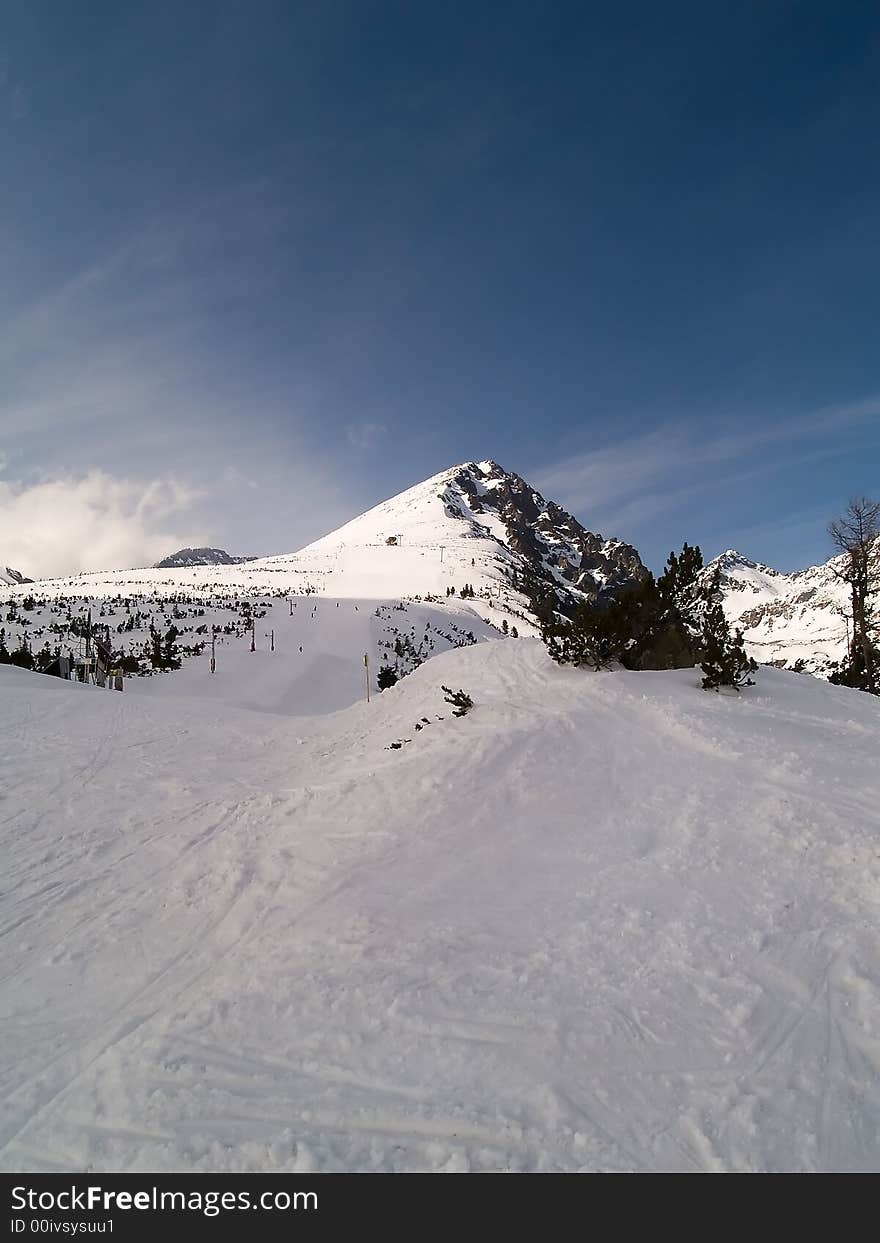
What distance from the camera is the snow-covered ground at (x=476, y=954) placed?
3016 millimetres

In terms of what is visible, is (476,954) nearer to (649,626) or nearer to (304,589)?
(649,626)

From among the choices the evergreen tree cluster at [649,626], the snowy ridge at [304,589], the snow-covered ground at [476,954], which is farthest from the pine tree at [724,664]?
the snowy ridge at [304,589]

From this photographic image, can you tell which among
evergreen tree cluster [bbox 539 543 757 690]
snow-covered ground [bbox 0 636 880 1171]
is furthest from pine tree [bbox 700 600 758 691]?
snow-covered ground [bbox 0 636 880 1171]

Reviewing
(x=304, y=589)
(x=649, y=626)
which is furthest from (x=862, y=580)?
(x=304, y=589)

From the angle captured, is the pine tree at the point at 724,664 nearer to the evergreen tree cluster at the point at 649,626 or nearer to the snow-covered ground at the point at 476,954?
the evergreen tree cluster at the point at 649,626

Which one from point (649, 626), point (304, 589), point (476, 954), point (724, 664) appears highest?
point (304, 589)

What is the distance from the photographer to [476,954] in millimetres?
4434

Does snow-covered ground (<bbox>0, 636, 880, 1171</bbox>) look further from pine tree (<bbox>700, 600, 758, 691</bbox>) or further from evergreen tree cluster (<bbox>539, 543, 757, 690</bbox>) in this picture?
evergreen tree cluster (<bbox>539, 543, 757, 690</bbox>)

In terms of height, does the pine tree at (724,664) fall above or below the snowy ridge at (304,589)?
below

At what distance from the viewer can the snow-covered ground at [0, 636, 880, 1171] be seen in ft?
9.89

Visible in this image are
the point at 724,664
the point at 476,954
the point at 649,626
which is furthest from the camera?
the point at 649,626

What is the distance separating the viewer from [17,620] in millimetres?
49531

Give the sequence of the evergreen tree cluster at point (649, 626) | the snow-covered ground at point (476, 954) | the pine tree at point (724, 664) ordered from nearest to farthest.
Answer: the snow-covered ground at point (476, 954) → the pine tree at point (724, 664) → the evergreen tree cluster at point (649, 626)
